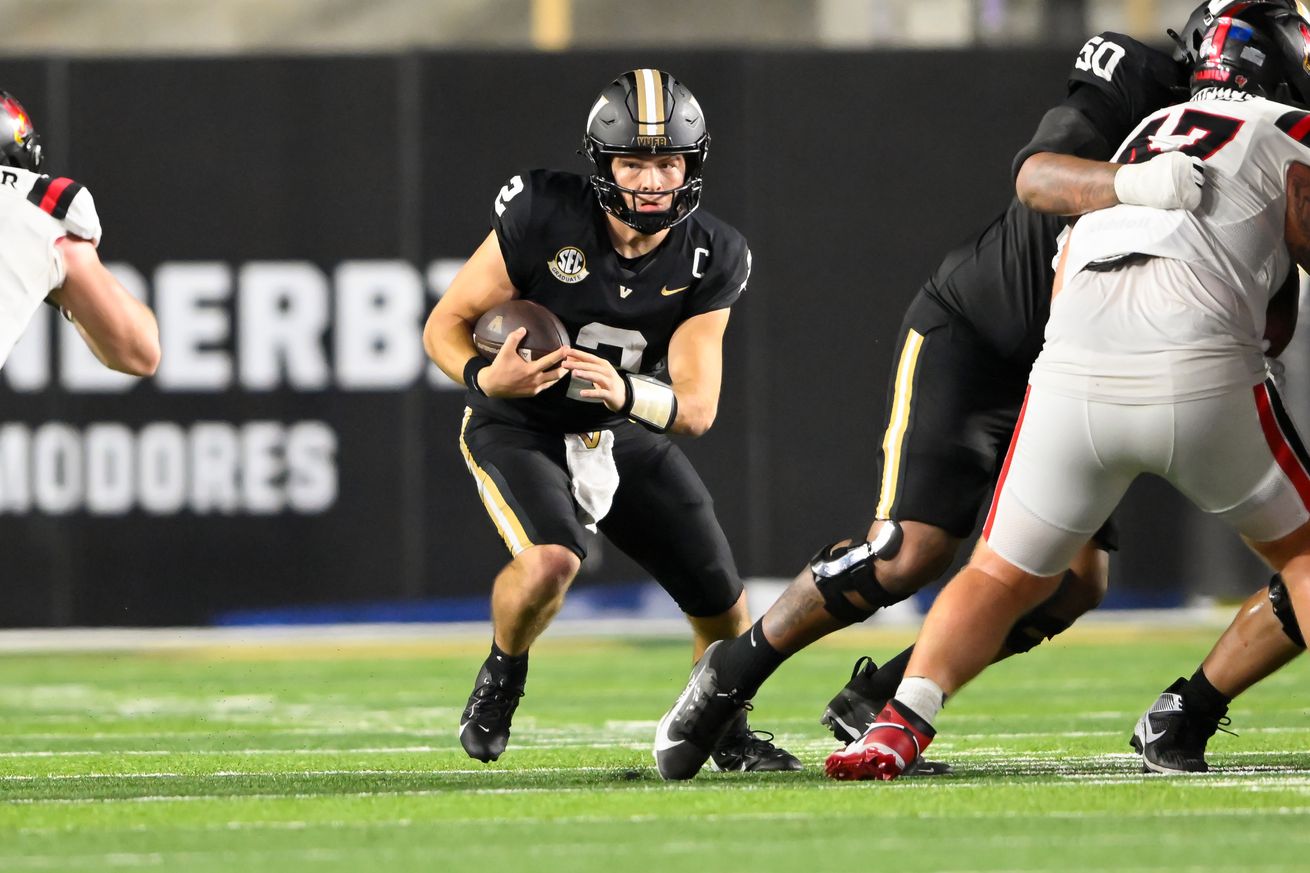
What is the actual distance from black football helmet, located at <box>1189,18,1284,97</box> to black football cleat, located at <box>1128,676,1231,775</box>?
134cm

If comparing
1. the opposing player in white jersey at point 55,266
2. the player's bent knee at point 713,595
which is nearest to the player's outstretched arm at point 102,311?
the opposing player in white jersey at point 55,266

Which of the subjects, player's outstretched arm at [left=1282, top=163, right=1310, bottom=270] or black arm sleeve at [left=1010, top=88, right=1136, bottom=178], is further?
black arm sleeve at [left=1010, top=88, right=1136, bottom=178]

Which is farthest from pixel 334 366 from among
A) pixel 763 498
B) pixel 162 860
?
pixel 162 860

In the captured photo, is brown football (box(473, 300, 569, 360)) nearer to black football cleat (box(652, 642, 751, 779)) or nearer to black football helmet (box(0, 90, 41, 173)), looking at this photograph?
black football cleat (box(652, 642, 751, 779))

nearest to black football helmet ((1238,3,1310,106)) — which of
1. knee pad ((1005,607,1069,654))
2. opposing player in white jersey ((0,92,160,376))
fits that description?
knee pad ((1005,607,1069,654))

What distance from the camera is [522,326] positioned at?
16.0ft

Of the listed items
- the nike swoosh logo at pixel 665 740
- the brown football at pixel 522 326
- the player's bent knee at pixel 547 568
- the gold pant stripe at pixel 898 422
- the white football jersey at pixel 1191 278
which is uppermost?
the white football jersey at pixel 1191 278

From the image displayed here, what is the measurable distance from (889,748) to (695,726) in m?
0.53

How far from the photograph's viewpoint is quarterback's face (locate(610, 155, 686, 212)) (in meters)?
4.97

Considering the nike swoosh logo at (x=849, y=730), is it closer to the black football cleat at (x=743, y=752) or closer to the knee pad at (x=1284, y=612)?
the black football cleat at (x=743, y=752)

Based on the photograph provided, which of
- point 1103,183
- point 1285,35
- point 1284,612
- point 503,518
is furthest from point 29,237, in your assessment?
point 1284,612

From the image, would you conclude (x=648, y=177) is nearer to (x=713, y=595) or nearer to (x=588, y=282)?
(x=588, y=282)

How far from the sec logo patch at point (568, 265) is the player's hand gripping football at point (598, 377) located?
1.04 ft

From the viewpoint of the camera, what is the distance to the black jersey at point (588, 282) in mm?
5051
